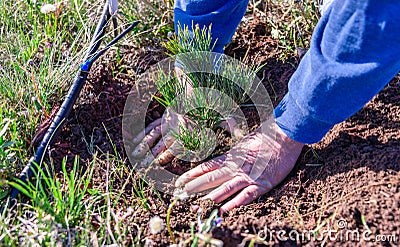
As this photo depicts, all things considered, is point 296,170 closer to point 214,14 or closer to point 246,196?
point 246,196

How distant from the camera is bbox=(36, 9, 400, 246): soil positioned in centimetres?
142

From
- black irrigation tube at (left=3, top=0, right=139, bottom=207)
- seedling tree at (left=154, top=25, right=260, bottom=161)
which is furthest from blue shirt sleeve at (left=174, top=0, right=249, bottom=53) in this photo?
black irrigation tube at (left=3, top=0, right=139, bottom=207)

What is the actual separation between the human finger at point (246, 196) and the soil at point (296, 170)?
0.08ft

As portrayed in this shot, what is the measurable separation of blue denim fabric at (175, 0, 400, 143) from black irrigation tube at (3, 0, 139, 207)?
737 millimetres

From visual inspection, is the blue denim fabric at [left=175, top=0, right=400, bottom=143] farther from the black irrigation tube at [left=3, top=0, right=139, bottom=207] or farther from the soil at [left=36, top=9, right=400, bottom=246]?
the black irrigation tube at [left=3, top=0, right=139, bottom=207]

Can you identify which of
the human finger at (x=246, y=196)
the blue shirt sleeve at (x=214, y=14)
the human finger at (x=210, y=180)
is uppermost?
the blue shirt sleeve at (x=214, y=14)

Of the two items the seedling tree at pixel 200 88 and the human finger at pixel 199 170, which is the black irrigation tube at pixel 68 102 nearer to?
A: the seedling tree at pixel 200 88

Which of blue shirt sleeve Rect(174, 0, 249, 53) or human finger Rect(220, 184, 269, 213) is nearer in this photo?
human finger Rect(220, 184, 269, 213)

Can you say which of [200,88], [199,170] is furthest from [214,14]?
[199,170]

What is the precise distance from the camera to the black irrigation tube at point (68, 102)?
64.6 inches

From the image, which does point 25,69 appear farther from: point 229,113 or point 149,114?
point 229,113

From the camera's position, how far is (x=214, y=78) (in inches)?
72.3

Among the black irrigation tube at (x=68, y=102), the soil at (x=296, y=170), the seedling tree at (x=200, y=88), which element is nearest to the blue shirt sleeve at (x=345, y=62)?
the soil at (x=296, y=170)

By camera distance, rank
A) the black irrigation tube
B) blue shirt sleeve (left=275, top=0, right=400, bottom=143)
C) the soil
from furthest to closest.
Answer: the black irrigation tube, the soil, blue shirt sleeve (left=275, top=0, right=400, bottom=143)
